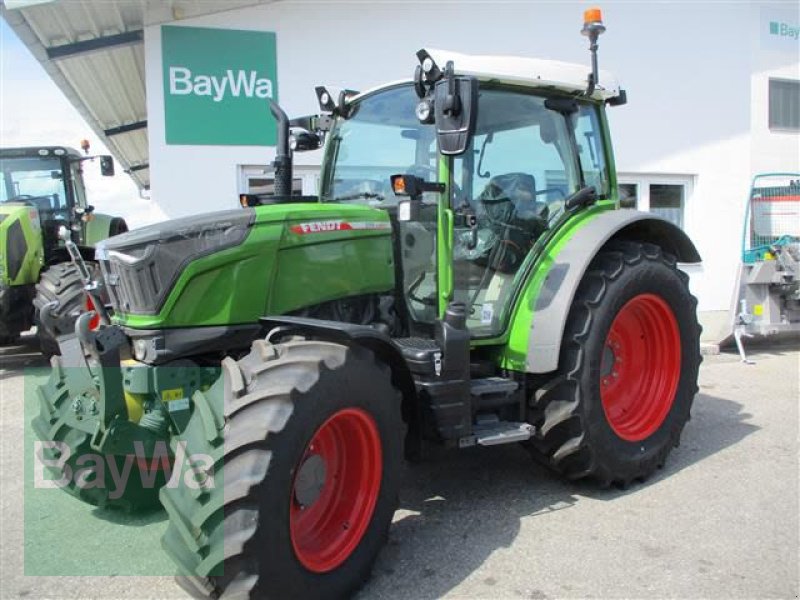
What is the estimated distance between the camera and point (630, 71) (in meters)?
9.52

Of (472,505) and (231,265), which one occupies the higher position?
(231,265)

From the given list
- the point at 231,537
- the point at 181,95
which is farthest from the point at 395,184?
the point at 181,95

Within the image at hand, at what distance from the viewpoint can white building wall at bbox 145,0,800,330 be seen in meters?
8.22

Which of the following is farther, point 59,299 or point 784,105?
point 784,105

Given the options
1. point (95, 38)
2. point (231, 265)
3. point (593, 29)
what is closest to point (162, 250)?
point (231, 265)

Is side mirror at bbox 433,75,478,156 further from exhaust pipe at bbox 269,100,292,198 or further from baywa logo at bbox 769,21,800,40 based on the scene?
baywa logo at bbox 769,21,800,40

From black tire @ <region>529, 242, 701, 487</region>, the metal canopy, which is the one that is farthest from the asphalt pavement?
the metal canopy

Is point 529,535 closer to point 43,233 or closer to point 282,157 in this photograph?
point 282,157

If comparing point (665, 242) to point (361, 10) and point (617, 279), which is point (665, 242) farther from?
point (361, 10)

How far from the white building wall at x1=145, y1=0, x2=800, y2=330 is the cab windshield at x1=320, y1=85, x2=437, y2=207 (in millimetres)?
4382

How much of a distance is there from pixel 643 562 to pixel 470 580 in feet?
2.64

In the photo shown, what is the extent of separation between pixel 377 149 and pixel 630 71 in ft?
22.8

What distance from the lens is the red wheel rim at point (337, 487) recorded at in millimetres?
2770

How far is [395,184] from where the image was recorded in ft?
10.9
